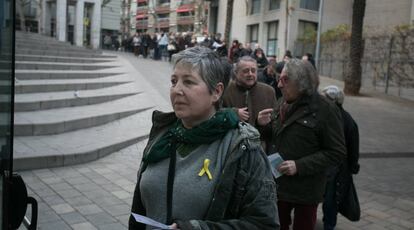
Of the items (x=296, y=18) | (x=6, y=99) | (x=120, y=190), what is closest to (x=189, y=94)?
(x=6, y=99)

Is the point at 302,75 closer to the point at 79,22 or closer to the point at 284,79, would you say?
the point at 284,79

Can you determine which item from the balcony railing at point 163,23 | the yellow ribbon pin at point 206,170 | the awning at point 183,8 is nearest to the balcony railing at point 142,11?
the balcony railing at point 163,23

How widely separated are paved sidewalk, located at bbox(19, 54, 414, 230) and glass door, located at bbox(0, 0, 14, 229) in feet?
9.14

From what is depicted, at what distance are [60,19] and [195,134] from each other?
38067 mm

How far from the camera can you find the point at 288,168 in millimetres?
3482

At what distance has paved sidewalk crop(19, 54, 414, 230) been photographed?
4984mm

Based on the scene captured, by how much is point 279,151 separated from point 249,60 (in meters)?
1.10

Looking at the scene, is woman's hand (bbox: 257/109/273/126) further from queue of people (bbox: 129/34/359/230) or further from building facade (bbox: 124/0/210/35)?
building facade (bbox: 124/0/210/35)

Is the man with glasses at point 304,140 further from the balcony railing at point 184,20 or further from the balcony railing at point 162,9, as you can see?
the balcony railing at point 162,9

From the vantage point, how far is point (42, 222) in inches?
186

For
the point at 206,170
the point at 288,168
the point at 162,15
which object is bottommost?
the point at 288,168

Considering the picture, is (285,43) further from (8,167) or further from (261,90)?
(8,167)

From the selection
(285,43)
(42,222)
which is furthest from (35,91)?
(285,43)

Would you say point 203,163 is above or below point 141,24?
below
